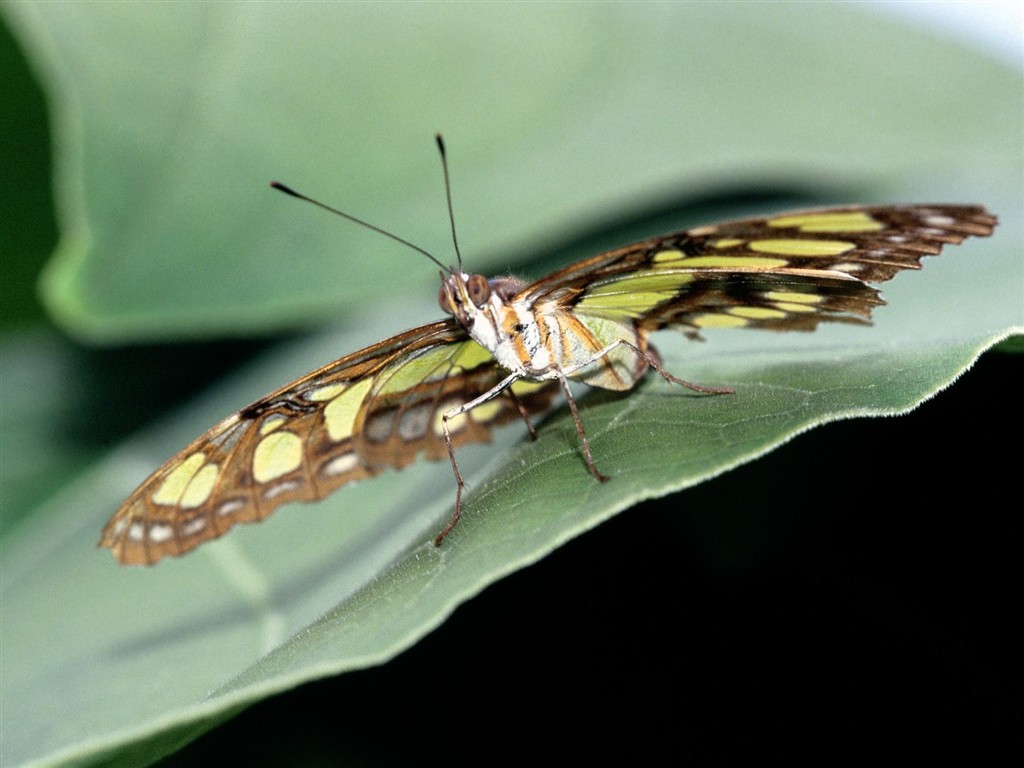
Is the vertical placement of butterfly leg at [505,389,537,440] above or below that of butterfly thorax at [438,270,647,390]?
below

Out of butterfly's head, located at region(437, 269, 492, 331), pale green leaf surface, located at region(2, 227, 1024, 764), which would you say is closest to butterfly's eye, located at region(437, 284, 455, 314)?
butterfly's head, located at region(437, 269, 492, 331)

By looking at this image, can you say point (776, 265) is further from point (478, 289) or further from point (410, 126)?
point (410, 126)

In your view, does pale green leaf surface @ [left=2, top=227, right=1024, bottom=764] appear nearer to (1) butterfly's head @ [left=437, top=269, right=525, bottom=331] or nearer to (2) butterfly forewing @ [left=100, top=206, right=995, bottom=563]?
(2) butterfly forewing @ [left=100, top=206, right=995, bottom=563]

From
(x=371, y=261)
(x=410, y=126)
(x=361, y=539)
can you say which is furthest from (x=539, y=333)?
(x=410, y=126)

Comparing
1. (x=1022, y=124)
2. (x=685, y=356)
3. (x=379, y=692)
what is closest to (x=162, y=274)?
(x=379, y=692)

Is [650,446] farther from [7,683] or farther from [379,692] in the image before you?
[7,683]

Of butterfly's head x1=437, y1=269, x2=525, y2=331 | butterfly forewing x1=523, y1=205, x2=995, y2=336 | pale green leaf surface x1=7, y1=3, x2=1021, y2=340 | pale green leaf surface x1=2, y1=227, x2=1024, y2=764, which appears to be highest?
pale green leaf surface x1=7, y1=3, x2=1021, y2=340

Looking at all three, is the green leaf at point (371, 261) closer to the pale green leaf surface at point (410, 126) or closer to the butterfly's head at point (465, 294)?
the pale green leaf surface at point (410, 126)

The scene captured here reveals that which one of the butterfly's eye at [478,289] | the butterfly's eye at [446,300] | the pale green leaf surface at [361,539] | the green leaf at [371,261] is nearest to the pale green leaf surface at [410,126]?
the green leaf at [371,261]

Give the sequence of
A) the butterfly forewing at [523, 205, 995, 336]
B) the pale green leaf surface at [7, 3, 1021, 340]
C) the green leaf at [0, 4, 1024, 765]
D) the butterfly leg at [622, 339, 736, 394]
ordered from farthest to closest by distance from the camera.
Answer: the pale green leaf surface at [7, 3, 1021, 340] < the butterfly leg at [622, 339, 736, 394] < the butterfly forewing at [523, 205, 995, 336] < the green leaf at [0, 4, 1024, 765]
